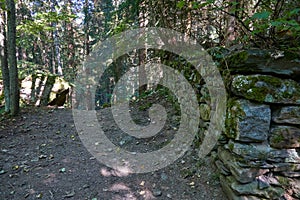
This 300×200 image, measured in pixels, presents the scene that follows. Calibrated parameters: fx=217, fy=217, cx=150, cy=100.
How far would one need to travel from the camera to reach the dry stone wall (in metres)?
2.19

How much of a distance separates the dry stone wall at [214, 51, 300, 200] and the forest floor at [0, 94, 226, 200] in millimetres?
610

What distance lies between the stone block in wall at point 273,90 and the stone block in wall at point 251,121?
9 cm

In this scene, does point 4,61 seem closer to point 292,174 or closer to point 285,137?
point 285,137

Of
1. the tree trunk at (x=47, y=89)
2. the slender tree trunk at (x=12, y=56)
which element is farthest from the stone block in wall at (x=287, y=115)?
the tree trunk at (x=47, y=89)

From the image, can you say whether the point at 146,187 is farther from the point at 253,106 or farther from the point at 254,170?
the point at 253,106

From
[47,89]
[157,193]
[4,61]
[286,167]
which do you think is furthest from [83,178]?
[47,89]

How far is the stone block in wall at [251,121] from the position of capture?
7.24 feet

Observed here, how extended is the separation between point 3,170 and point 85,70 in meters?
11.7

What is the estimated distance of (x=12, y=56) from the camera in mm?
5789

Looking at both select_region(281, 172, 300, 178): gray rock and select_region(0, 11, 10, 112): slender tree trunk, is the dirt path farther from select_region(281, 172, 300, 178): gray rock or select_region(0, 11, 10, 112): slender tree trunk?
select_region(0, 11, 10, 112): slender tree trunk

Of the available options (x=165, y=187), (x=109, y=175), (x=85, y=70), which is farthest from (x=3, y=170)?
(x=85, y=70)

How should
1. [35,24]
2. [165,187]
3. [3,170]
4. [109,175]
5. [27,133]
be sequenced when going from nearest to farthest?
[165,187] → [109,175] → [3,170] → [27,133] → [35,24]

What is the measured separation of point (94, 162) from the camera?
12.1 ft

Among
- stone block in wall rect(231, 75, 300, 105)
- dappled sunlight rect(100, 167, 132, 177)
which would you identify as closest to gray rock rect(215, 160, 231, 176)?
stone block in wall rect(231, 75, 300, 105)
